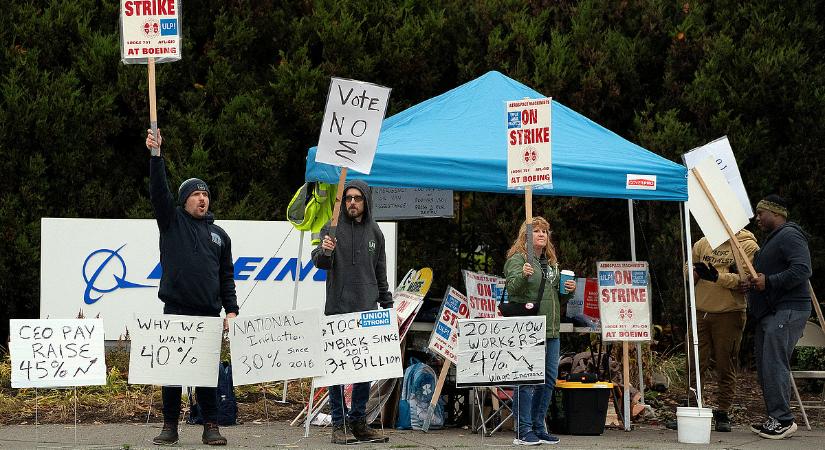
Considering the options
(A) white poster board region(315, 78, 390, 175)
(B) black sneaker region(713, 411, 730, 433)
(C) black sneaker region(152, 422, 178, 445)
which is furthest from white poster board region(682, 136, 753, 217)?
(C) black sneaker region(152, 422, 178, 445)

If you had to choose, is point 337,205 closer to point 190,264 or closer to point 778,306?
point 190,264

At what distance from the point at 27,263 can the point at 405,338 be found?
4.79m

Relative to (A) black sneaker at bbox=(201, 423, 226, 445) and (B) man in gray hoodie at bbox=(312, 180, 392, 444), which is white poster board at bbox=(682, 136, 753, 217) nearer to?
(B) man in gray hoodie at bbox=(312, 180, 392, 444)

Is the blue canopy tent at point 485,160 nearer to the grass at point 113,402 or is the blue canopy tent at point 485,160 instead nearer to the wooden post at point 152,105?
the wooden post at point 152,105

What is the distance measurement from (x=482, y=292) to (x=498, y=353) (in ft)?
4.79

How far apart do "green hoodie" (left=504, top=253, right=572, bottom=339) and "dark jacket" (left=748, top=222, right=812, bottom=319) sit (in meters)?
1.94

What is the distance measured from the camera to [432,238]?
49.9 feet

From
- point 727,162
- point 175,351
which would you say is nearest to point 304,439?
point 175,351

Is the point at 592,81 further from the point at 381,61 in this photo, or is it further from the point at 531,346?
the point at 531,346

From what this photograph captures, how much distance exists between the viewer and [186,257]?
900 centimetres

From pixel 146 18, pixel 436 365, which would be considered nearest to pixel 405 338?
pixel 436 365

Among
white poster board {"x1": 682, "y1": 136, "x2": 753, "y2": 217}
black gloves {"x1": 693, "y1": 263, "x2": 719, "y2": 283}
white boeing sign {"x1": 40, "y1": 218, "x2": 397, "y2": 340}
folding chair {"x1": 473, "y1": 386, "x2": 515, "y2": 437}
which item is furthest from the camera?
white boeing sign {"x1": 40, "y1": 218, "x2": 397, "y2": 340}

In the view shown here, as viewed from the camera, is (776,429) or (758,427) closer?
(776,429)

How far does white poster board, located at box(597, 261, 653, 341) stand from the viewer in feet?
36.9
